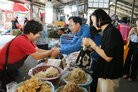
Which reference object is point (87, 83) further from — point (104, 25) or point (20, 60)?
point (20, 60)

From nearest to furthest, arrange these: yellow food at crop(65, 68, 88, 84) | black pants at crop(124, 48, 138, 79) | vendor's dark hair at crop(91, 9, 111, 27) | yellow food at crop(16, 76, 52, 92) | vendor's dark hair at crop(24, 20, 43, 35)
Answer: yellow food at crop(16, 76, 52, 92) < yellow food at crop(65, 68, 88, 84) < vendor's dark hair at crop(91, 9, 111, 27) < vendor's dark hair at crop(24, 20, 43, 35) < black pants at crop(124, 48, 138, 79)

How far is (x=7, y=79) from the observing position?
2.23 m

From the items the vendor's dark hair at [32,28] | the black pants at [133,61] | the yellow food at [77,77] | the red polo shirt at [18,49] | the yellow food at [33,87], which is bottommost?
the black pants at [133,61]

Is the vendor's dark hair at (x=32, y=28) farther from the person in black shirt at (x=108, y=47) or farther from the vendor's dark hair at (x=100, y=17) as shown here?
Answer: the vendor's dark hair at (x=100, y=17)

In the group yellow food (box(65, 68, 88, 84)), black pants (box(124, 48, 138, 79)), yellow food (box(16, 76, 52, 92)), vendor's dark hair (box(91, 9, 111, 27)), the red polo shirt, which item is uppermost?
vendor's dark hair (box(91, 9, 111, 27))

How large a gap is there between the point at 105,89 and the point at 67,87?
7.70 feet

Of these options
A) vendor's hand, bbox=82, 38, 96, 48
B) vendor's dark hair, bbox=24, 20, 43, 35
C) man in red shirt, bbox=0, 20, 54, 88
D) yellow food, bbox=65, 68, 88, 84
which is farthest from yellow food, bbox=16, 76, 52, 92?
vendor's dark hair, bbox=24, 20, 43, 35

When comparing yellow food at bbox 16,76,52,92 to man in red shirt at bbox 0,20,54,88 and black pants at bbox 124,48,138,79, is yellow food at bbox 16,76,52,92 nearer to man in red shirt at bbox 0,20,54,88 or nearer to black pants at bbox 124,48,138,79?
man in red shirt at bbox 0,20,54,88

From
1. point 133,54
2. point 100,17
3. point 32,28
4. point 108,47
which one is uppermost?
point 100,17

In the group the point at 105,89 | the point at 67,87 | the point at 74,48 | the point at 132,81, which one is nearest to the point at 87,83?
the point at 67,87

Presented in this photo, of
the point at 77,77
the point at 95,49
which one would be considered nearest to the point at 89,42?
the point at 95,49

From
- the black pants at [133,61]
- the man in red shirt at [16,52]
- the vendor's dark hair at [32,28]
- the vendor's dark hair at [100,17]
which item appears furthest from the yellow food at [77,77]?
the black pants at [133,61]

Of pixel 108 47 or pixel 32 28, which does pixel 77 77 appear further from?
pixel 32 28

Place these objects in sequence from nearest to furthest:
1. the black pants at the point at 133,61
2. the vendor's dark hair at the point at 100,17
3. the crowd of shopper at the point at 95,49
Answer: the crowd of shopper at the point at 95,49
the vendor's dark hair at the point at 100,17
the black pants at the point at 133,61
